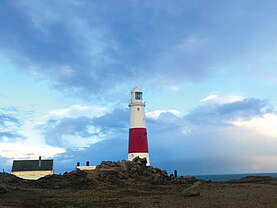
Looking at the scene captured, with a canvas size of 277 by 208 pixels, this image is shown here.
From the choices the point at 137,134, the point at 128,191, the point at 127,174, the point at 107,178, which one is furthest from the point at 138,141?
the point at 128,191

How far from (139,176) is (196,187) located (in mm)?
12994

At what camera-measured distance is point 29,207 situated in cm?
1905

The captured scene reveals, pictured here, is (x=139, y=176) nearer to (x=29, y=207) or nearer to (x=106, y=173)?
(x=106, y=173)

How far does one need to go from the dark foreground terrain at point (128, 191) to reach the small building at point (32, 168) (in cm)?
1459

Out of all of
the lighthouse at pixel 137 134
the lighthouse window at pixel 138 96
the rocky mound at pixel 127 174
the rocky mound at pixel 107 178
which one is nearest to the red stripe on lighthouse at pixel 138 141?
the lighthouse at pixel 137 134

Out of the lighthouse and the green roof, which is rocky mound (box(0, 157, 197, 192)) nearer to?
the lighthouse

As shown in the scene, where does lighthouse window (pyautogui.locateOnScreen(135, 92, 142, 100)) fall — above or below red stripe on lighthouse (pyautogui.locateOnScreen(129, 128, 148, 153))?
above

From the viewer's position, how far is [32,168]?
52000 mm

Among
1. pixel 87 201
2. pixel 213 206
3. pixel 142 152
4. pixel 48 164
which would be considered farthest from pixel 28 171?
pixel 213 206

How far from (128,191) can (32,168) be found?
30.5 metres

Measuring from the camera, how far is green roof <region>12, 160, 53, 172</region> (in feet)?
171

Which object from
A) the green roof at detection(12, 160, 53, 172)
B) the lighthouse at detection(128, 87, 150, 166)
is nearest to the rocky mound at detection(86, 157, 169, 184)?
the lighthouse at detection(128, 87, 150, 166)

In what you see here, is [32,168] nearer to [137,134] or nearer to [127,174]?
[137,134]

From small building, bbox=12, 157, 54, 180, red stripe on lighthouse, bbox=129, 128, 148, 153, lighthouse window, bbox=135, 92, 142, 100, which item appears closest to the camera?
red stripe on lighthouse, bbox=129, 128, 148, 153
